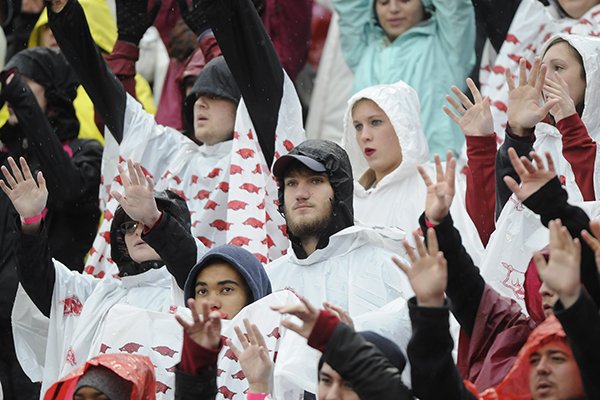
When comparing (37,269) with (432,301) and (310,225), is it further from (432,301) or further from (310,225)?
(432,301)

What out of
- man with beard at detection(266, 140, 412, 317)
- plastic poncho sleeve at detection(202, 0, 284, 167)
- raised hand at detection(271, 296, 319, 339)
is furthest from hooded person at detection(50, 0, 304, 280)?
raised hand at detection(271, 296, 319, 339)

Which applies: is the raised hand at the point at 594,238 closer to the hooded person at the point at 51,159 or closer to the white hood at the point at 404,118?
the white hood at the point at 404,118

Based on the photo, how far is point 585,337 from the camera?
5230 millimetres

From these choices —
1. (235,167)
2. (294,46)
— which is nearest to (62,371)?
(235,167)

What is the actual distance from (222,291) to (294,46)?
3.78 metres

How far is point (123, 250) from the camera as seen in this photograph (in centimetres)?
823

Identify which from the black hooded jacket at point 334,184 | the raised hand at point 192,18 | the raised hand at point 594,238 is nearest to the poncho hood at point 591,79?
the black hooded jacket at point 334,184

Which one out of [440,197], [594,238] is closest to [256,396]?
[440,197]

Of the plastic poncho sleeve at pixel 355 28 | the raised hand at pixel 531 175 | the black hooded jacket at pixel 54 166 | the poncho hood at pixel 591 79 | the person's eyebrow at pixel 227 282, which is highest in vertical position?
the plastic poncho sleeve at pixel 355 28

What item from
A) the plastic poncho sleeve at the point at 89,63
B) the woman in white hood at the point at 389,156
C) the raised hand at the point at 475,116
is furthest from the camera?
the plastic poncho sleeve at the point at 89,63

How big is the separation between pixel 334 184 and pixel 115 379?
192 centimetres

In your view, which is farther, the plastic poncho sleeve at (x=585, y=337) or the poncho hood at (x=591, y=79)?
the poncho hood at (x=591, y=79)

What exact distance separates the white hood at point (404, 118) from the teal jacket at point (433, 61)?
93 centimetres

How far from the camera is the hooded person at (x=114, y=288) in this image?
7.39 m
